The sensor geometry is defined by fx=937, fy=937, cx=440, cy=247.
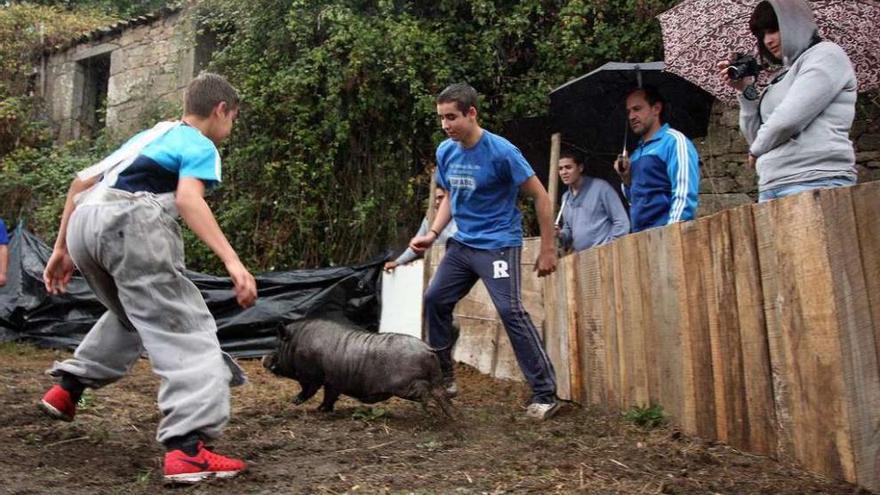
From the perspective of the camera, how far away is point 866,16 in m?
5.51

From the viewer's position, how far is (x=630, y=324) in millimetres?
5102

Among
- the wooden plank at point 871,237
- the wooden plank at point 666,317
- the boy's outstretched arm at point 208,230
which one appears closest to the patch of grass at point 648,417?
the wooden plank at point 666,317

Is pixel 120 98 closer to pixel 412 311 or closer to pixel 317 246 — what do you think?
pixel 317 246

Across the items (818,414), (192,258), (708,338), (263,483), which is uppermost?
(192,258)

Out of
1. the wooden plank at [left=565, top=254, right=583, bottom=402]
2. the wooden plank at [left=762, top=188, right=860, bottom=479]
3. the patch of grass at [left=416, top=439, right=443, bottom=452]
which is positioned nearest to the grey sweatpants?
the patch of grass at [left=416, top=439, right=443, bottom=452]

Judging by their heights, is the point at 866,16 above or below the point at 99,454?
above

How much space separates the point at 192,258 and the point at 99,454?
757 centimetres

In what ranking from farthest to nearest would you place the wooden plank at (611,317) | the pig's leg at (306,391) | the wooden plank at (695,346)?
the pig's leg at (306,391)
the wooden plank at (611,317)
the wooden plank at (695,346)

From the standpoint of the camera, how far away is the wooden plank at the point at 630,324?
195 inches

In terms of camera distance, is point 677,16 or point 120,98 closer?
point 677,16

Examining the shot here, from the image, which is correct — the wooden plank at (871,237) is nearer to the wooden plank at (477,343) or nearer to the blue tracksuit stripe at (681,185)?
the blue tracksuit stripe at (681,185)

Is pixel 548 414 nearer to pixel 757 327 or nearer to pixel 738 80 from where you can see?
pixel 757 327

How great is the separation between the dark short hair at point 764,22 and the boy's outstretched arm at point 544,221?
143 centimetres

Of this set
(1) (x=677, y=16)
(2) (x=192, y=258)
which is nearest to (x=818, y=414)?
(1) (x=677, y=16)
